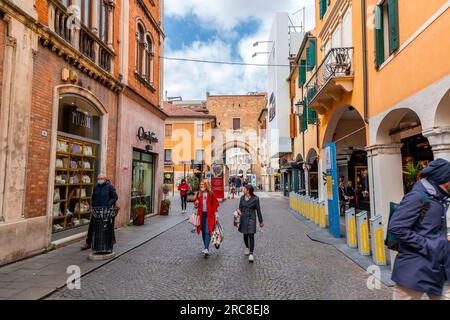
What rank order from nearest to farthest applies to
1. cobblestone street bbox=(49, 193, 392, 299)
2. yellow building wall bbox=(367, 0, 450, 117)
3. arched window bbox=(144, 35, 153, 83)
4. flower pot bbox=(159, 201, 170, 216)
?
1. cobblestone street bbox=(49, 193, 392, 299)
2. yellow building wall bbox=(367, 0, 450, 117)
3. arched window bbox=(144, 35, 153, 83)
4. flower pot bbox=(159, 201, 170, 216)

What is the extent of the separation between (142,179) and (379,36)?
10558 millimetres

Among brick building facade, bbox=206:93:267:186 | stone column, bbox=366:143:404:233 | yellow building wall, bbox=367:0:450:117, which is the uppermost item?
brick building facade, bbox=206:93:267:186

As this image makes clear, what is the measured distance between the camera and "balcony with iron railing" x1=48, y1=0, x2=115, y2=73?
24.9 feet

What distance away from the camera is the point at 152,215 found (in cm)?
1470

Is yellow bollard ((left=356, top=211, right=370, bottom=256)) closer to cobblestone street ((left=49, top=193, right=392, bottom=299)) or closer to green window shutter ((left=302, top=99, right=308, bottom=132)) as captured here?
cobblestone street ((left=49, top=193, right=392, bottom=299))

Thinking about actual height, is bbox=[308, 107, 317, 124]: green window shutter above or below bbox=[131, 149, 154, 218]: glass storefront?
above

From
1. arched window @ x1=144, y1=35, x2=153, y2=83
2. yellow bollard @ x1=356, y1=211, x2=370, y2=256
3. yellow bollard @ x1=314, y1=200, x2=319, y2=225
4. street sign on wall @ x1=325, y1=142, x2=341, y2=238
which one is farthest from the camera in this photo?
arched window @ x1=144, y1=35, x2=153, y2=83

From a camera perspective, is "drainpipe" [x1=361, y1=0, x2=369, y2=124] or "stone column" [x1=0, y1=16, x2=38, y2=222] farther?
"drainpipe" [x1=361, y1=0, x2=369, y2=124]

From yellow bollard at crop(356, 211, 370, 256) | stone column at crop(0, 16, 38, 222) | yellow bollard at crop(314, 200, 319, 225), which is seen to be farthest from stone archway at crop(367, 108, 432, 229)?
stone column at crop(0, 16, 38, 222)

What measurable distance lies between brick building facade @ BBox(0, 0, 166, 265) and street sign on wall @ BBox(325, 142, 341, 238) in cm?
713

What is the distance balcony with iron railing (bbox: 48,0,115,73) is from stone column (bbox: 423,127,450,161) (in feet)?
27.7

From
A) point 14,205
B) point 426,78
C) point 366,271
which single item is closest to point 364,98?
point 426,78
